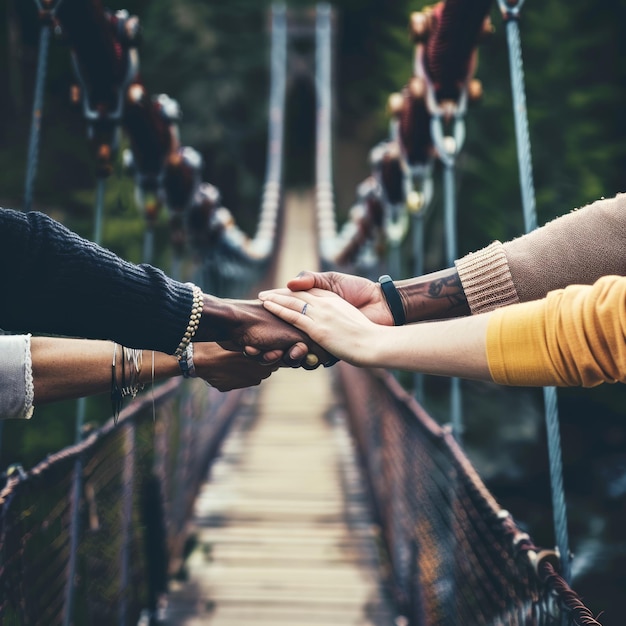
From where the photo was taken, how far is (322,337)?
4.69ft

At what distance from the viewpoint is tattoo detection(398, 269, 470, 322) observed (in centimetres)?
151

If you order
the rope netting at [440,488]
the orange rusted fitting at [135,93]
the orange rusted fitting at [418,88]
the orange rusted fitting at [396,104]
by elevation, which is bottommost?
the rope netting at [440,488]

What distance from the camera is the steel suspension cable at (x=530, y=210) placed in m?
1.37

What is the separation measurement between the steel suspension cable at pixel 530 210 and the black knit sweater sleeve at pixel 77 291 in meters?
0.68

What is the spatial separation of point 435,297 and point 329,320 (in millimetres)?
228

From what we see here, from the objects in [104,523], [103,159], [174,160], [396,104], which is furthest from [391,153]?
[104,523]

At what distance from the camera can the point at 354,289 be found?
5.58 feet

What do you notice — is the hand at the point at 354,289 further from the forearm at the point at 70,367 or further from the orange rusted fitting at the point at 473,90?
the orange rusted fitting at the point at 473,90

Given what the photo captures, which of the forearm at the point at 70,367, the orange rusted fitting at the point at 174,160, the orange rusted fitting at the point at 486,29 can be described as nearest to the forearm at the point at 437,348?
the forearm at the point at 70,367

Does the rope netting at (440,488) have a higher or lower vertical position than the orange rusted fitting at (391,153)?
lower

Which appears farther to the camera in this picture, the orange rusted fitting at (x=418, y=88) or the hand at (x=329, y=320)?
the orange rusted fitting at (x=418, y=88)

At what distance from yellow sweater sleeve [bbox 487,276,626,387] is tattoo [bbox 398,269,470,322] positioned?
0.47m

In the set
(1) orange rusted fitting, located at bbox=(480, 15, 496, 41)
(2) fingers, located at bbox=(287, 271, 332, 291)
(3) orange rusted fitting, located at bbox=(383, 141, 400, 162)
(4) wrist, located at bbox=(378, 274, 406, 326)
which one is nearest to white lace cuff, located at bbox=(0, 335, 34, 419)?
(2) fingers, located at bbox=(287, 271, 332, 291)

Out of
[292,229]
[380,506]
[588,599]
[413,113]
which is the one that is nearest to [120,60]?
[413,113]
